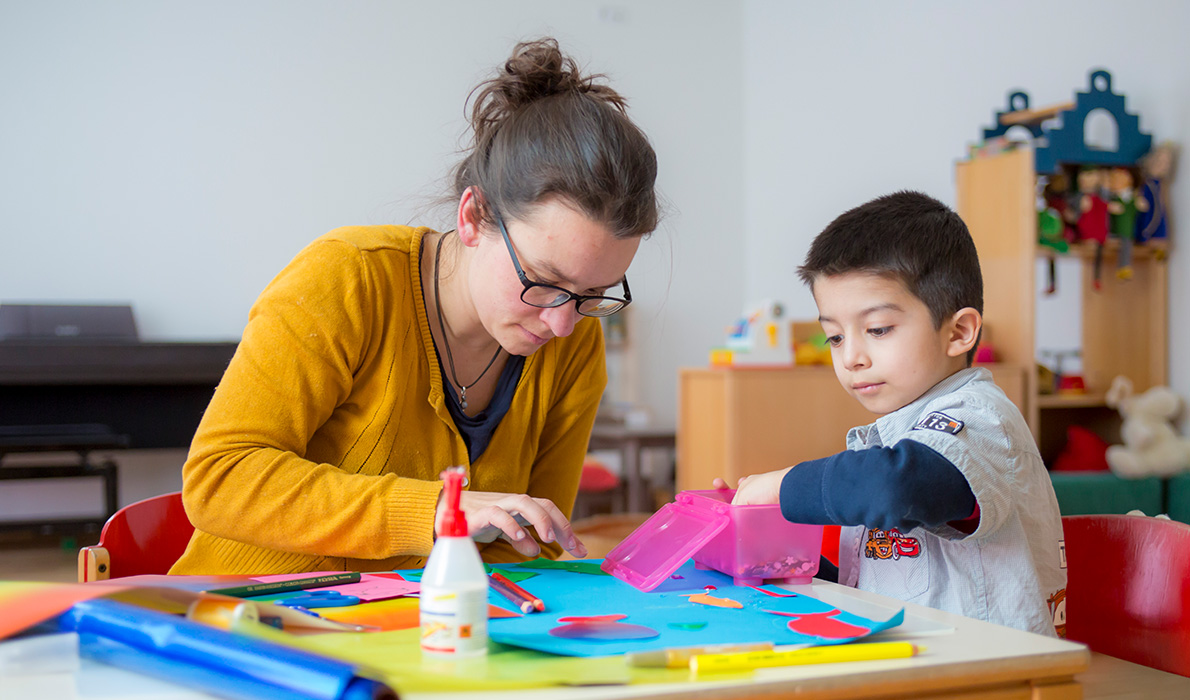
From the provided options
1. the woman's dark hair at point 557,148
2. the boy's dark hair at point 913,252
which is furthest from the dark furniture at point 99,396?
the boy's dark hair at point 913,252

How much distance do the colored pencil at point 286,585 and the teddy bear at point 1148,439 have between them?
2.48 metres

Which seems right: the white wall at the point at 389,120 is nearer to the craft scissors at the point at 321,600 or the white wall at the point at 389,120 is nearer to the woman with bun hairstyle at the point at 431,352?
the woman with bun hairstyle at the point at 431,352

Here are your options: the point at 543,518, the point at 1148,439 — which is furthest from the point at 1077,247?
the point at 543,518

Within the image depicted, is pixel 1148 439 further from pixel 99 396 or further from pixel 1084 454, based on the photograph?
pixel 99 396

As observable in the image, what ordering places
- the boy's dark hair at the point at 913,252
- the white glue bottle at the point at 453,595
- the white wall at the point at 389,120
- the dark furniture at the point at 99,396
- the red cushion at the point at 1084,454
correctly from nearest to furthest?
1. the white glue bottle at the point at 453,595
2. the boy's dark hair at the point at 913,252
3. the red cushion at the point at 1084,454
4. the dark furniture at the point at 99,396
5. the white wall at the point at 389,120

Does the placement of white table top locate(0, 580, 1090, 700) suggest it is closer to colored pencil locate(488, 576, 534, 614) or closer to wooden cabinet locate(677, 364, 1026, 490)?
colored pencil locate(488, 576, 534, 614)

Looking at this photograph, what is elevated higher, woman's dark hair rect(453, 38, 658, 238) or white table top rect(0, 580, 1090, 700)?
woman's dark hair rect(453, 38, 658, 238)

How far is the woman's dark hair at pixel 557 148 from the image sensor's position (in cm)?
107

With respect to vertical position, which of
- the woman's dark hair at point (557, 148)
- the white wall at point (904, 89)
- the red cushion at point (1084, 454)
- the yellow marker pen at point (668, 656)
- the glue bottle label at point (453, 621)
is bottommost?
the red cushion at point (1084, 454)

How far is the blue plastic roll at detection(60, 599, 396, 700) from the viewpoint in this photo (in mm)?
520

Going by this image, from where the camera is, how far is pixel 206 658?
0.57m

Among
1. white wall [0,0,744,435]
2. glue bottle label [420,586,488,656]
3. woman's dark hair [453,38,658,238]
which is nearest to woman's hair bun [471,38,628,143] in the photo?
woman's dark hair [453,38,658,238]

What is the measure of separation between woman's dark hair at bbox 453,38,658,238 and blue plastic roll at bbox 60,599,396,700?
622 mm

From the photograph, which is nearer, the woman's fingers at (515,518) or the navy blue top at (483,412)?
the woman's fingers at (515,518)
